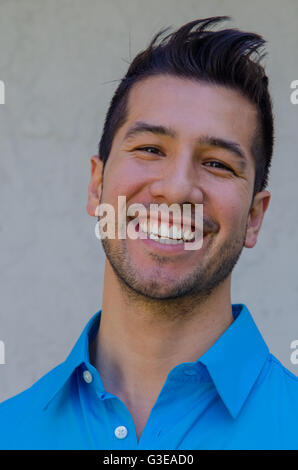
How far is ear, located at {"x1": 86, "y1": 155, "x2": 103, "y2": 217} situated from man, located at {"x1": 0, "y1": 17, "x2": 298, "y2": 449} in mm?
93

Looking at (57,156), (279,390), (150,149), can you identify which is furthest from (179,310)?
(57,156)

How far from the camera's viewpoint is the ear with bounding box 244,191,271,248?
1.91 metres

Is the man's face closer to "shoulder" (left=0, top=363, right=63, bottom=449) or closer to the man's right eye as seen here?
the man's right eye

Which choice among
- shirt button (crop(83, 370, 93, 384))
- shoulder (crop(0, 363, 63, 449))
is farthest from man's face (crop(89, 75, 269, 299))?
shoulder (crop(0, 363, 63, 449))

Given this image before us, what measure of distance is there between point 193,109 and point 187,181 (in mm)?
202

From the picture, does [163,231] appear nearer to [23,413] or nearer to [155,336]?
[155,336]

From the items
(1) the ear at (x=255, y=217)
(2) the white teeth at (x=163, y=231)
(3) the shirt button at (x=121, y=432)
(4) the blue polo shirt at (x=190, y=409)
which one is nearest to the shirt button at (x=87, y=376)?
(4) the blue polo shirt at (x=190, y=409)

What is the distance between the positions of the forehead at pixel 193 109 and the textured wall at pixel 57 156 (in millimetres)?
1091

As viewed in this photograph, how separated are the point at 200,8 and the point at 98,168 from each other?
1.26m

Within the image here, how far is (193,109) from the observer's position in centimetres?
174

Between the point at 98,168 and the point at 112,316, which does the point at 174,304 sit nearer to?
the point at 112,316

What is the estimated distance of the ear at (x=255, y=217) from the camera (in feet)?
6.26

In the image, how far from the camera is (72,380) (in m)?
1.77

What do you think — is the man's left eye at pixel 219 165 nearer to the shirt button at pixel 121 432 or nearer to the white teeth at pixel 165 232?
the white teeth at pixel 165 232
